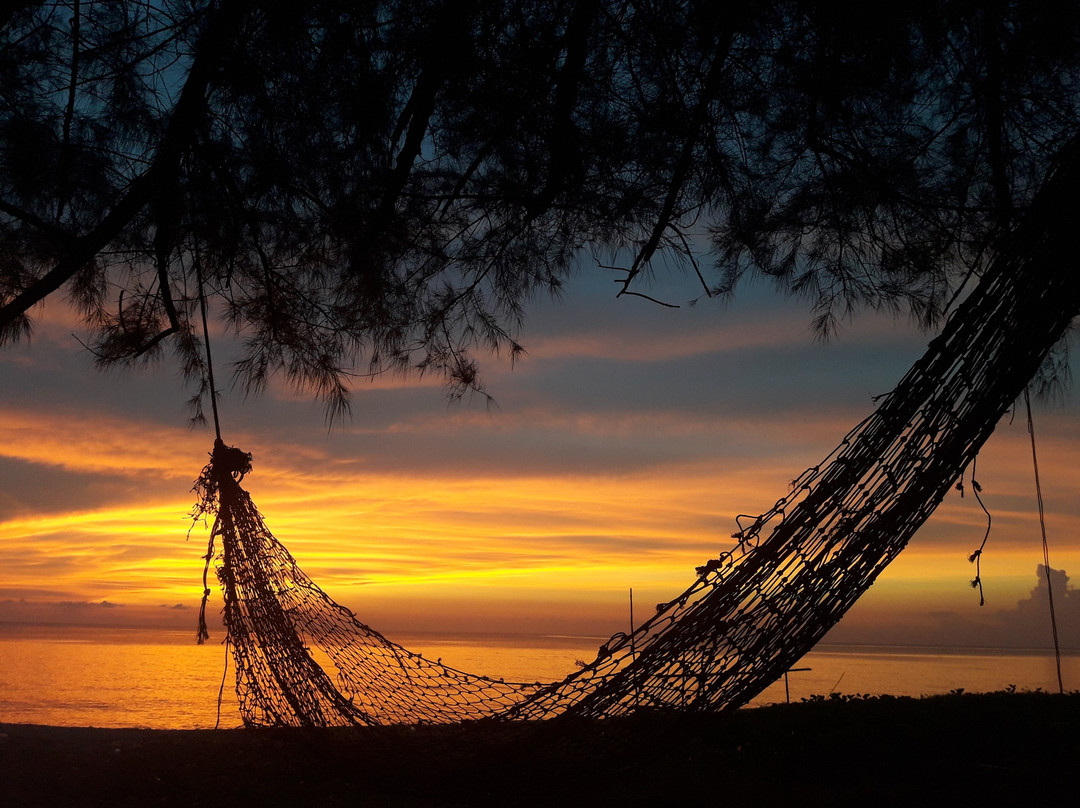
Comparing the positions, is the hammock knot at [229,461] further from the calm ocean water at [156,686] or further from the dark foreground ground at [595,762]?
the calm ocean water at [156,686]

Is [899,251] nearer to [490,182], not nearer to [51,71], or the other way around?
[490,182]

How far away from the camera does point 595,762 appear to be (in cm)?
253

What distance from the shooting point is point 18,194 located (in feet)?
11.3

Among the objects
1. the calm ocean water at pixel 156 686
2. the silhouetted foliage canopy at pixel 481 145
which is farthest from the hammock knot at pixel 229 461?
the calm ocean water at pixel 156 686

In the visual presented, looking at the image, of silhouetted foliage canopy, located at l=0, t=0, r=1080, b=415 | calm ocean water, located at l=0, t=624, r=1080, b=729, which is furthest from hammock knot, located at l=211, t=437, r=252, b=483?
calm ocean water, located at l=0, t=624, r=1080, b=729

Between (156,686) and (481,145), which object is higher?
(481,145)

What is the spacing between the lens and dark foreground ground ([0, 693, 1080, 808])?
8.52ft

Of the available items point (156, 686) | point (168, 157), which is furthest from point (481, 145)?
point (156, 686)

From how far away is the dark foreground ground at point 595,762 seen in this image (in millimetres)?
2598

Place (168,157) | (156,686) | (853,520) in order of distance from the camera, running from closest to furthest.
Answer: (853,520), (168,157), (156,686)

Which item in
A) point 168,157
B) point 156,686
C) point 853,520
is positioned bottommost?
point 156,686

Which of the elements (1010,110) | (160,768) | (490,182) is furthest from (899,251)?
(160,768)

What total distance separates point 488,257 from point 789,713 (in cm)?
263

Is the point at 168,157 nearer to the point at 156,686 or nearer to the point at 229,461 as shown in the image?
the point at 229,461
